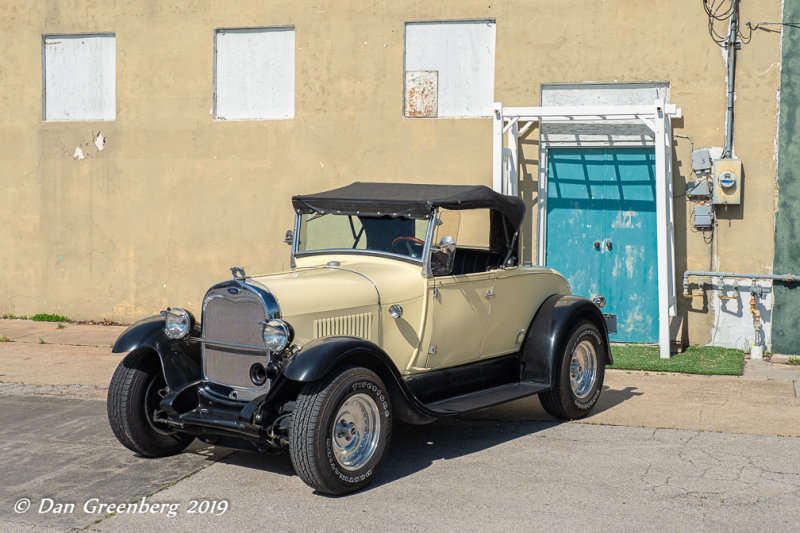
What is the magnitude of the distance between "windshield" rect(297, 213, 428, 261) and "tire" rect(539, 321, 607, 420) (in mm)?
1575

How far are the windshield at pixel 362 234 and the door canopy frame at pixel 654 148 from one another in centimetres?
402

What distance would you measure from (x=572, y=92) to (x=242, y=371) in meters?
6.78

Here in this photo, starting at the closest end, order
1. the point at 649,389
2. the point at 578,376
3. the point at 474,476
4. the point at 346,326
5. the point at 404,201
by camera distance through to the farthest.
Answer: the point at 474,476 < the point at 346,326 < the point at 404,201 < the point at 578,376 < the point at 649,389

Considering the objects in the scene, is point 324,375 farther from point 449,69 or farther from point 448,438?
point 449,69

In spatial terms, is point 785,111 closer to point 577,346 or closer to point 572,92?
point 572,92

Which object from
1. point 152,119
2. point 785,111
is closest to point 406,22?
point 152,119

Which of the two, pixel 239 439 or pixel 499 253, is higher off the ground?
pixel 499 253

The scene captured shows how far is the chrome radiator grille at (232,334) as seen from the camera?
5.72 meters

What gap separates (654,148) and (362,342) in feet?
21.3

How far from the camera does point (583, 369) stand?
24.9ft

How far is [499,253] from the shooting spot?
24.2ft

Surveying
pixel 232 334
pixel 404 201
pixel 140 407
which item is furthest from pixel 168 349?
pixel 404 201

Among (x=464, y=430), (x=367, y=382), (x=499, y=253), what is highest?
(x=499, y=253)

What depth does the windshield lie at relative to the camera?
21.8 feet
